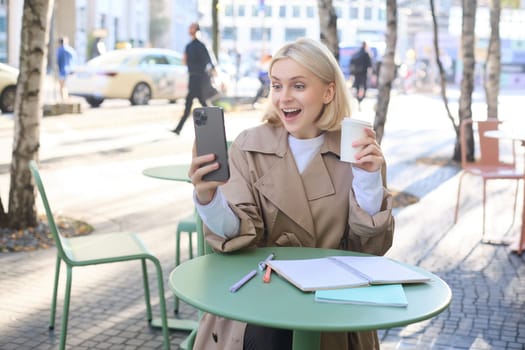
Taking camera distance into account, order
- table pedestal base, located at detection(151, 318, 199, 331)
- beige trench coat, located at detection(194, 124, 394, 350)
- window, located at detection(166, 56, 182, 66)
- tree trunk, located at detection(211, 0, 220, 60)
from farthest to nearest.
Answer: window, located at detection(166, 56, 182, 66)
tree trunk, located at detection(211, 0, 220, 60)
table pedestal base, located at detection(151, 318, 199, 331)
beige trench coat, located at detection(194, 124, 394, 350)

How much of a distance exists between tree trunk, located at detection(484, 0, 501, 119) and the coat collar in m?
11.7

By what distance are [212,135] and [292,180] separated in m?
0.62

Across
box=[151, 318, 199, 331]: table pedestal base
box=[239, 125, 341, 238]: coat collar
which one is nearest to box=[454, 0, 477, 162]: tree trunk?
box=[151, 318, 199, 331]: table pedestal base

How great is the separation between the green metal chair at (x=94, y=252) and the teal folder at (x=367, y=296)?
82.1 inches

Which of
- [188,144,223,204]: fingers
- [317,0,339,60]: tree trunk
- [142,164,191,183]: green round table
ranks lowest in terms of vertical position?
[142,164,191,183]: green round table

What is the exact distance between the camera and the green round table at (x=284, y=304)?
7.07 feet

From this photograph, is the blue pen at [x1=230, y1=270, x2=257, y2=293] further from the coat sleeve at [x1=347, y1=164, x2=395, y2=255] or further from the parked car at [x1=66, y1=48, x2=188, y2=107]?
the parked car at [x1=66, y1=48, x2=188, y2=107]

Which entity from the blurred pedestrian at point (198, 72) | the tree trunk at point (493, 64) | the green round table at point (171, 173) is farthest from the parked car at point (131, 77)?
the green round table at point (171, 173)

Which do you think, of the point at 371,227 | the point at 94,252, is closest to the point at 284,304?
the point at 371,227

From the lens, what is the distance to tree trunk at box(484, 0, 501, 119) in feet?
46.8

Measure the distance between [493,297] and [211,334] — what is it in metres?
3.16

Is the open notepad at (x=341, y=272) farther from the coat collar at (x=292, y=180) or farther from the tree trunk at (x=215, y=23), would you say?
the tree trunk at (x=215, y=23)

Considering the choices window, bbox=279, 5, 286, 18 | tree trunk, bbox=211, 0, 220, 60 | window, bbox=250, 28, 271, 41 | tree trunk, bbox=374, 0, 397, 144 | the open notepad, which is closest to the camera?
the open notepad

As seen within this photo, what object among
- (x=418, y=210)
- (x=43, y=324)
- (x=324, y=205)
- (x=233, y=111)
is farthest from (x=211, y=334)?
(x=233, y=111)
